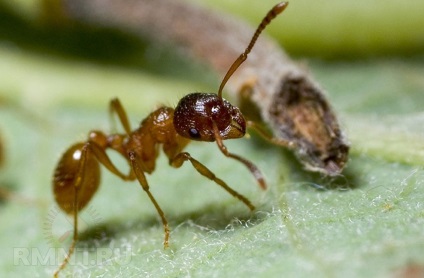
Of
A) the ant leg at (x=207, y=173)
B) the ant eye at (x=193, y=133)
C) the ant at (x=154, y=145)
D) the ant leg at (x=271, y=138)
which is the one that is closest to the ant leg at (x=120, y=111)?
the ant at (x=154, y=145)

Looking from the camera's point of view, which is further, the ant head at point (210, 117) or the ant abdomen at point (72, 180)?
the ant abdomen at point (72, 180)

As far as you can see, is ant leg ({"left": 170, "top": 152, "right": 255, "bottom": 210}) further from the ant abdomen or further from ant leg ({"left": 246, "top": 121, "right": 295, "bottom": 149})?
the ant abdomen

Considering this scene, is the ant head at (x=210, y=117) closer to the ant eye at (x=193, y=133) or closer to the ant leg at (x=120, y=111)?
the ant eye at (x=193, y=133)

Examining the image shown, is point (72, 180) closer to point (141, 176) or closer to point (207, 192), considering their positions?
point (141, 176)

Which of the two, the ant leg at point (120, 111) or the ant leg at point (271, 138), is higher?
the ant leg at point (120, 111)

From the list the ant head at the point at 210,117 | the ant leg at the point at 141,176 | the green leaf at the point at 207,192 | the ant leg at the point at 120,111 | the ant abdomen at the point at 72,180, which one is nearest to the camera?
the green leaf at the point at 207,192

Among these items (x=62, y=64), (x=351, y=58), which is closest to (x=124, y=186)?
(x=62, y=64)
